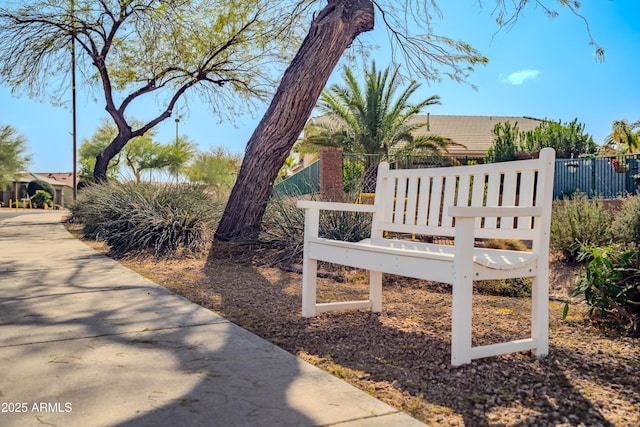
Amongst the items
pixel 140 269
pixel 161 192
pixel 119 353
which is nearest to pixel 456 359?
pixel 119 353

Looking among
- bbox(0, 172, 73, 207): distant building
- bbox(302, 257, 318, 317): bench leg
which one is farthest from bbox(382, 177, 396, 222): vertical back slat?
bbox(0, 172, 73, 207): distant building

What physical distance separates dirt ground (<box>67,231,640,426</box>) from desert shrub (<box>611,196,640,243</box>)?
1.42m

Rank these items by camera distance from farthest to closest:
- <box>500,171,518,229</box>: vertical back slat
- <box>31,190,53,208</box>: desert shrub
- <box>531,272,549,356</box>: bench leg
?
<box>31,190,53,208</box>: desert shrub < <box>500,171,518,229</box>: vertical back slat < <box>531,272,549,356</box>: bench leg

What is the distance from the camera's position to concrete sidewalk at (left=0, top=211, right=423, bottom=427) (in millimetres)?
2113

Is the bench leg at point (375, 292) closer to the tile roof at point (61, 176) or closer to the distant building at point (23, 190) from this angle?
the distant building at point (23, 190)

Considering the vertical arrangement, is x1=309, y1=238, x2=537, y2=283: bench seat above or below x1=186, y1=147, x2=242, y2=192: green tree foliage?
below

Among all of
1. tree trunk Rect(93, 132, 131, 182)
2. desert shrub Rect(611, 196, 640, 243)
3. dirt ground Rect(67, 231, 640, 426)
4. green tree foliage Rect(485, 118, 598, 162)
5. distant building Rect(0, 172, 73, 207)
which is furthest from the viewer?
distant building Rect(0, 172, 73, 207)

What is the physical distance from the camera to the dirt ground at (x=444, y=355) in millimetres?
2287

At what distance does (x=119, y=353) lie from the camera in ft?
9.55

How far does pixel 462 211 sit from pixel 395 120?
1851cm

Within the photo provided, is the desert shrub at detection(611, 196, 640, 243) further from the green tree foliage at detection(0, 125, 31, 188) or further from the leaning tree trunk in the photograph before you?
the green tree foliage at detection(0, 125, 31, 188)

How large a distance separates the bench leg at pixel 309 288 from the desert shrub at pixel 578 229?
14.6 feet

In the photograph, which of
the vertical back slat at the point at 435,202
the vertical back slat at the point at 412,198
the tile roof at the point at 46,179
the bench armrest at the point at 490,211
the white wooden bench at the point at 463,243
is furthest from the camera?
the tile roof at the point at 46,179

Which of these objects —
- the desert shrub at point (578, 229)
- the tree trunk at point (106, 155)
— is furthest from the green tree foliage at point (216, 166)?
the desert shrub at point (578, 229)
